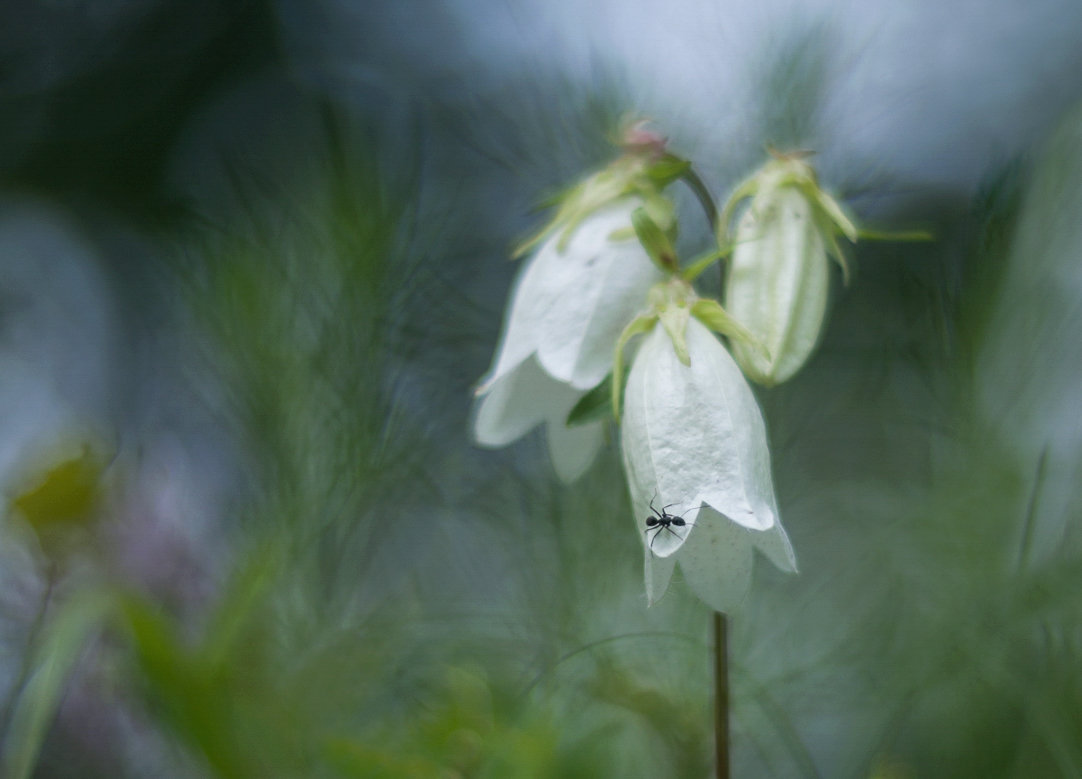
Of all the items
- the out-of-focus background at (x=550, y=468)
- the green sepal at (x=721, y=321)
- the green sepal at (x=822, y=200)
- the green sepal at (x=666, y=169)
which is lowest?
the out-of-focus background at (x=550, y=468)

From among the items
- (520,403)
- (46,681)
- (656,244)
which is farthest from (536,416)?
(46,681)

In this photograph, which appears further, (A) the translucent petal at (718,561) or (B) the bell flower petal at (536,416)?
(B) the bell flower petal at (536,416)

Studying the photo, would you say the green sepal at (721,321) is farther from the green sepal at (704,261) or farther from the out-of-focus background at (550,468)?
the out-of-focus background at (550,468)

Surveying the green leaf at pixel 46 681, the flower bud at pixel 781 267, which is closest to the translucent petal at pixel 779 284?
the flower bud at pixel 781 267

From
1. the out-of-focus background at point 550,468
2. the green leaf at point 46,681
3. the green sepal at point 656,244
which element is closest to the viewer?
the green leaf at point 46,681

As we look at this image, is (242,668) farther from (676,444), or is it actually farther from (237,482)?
(676,444)

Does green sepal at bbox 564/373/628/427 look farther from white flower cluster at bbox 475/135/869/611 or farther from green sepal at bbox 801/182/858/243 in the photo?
green sepal at bbox 801/182/858/243

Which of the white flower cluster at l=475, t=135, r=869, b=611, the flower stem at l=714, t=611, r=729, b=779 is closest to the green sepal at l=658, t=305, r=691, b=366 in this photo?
the white flower cluster at l=475, t=135, r=869, b=611

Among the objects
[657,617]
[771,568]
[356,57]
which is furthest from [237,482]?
[356,57]
